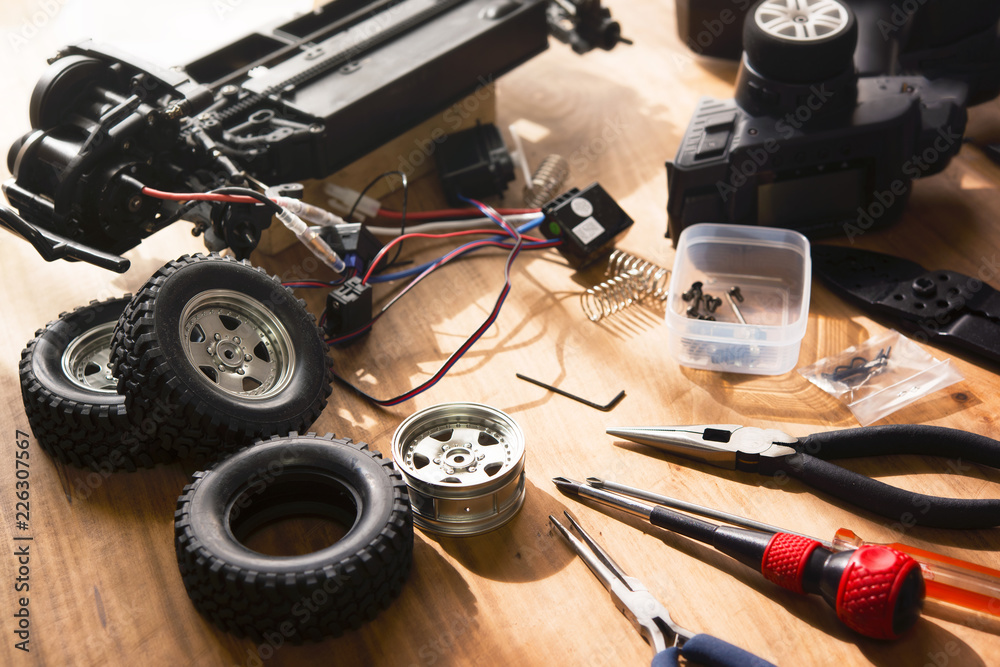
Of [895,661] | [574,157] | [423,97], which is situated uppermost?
→ [423,97]

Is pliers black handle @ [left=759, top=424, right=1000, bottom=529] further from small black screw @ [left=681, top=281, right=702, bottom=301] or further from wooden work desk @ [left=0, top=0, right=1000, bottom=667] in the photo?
small black screw @ [left=681, top=281, right=702, bottom=301]

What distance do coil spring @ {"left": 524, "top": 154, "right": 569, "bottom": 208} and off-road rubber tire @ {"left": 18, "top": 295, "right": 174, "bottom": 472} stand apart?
2.74 feet

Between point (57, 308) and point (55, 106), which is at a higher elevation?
point (55, 106)

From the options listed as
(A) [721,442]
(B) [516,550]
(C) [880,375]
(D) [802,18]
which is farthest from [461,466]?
(D) [802,18]

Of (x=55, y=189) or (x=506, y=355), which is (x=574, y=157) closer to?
(x=506, y=355)

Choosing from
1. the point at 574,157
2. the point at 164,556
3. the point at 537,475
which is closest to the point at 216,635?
the point at 164,556

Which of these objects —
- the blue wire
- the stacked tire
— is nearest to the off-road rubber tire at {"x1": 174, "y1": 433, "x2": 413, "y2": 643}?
the stacked tire

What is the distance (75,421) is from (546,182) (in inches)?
37.4

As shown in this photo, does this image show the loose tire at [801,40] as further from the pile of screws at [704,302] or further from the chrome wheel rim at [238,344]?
the chrome wheel rim at [238,344]

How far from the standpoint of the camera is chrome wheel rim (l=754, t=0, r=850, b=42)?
136 cm

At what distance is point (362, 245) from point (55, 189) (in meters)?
0.47

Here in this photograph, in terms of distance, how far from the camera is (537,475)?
116 centimetres

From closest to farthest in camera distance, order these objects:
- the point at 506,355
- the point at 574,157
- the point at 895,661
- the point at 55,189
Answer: the point at 895,661, the point at 55,189, the point at 506,355, the point at 574,157

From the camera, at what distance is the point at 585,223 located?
1.47 m
